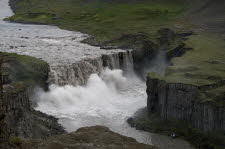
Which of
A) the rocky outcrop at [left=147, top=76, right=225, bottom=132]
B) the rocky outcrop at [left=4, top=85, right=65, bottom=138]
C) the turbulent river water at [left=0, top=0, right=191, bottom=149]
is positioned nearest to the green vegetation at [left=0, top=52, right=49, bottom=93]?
the turbulent river water at [left=0, top=0, right=191, bottom=149]

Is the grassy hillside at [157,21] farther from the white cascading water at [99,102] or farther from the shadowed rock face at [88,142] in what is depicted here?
the shadowed rock face at [88,142]

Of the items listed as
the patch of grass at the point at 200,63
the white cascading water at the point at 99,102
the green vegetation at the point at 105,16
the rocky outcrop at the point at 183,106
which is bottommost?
the white cascading water at the point at 99,102

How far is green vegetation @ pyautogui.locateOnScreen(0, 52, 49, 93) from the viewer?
195 ft

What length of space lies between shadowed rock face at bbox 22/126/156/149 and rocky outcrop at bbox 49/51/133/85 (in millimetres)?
37393

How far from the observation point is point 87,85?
7212cm

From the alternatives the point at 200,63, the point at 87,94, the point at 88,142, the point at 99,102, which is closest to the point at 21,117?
the point at 88,142

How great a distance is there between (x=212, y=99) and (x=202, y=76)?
816 cm

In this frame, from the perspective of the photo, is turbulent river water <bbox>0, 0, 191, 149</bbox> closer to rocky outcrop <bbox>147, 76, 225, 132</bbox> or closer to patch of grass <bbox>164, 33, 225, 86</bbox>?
rocky outcrop <bbox>147, 76, 225, 132</bbox>

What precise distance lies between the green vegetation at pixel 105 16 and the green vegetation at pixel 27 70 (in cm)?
3388

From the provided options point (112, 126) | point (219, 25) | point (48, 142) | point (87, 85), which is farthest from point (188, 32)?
point (48, 142)

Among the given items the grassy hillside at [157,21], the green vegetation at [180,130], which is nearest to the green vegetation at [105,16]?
the grassy hillside at [157,21]

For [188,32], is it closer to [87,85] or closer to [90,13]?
[87,85]

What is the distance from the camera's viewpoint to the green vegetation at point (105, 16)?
11212cm

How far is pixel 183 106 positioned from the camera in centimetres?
5200
